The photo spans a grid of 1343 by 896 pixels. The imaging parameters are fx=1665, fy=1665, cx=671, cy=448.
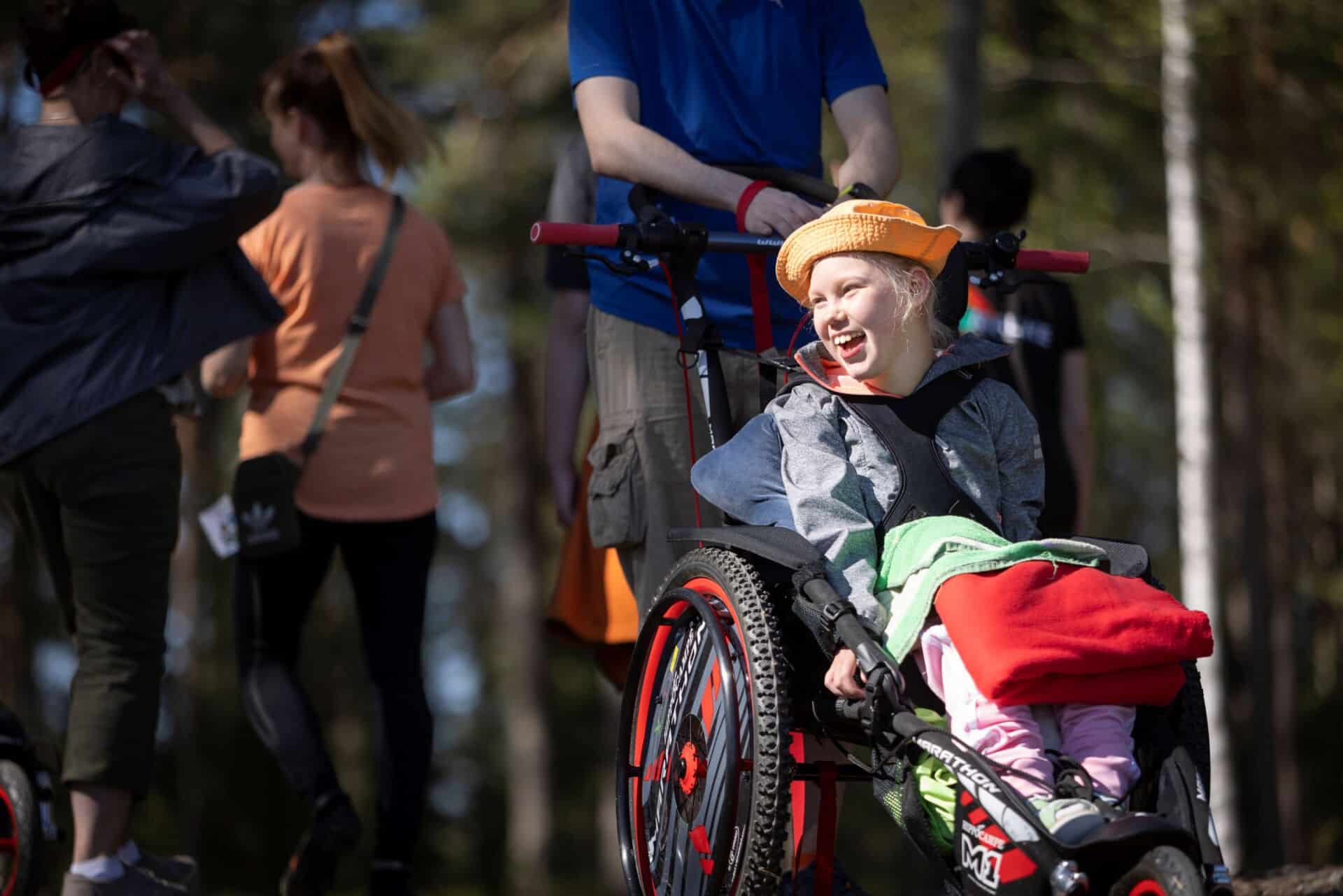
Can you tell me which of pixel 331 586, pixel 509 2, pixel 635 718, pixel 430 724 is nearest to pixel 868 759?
pixel 635 718

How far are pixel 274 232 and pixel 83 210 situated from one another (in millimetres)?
630

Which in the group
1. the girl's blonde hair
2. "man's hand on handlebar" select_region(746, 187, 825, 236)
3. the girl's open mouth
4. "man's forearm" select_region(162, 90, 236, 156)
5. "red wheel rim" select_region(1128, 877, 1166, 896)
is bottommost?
"red wheel rim" select_region(1128, 877, 1166, 896)

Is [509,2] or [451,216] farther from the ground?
[509,2]

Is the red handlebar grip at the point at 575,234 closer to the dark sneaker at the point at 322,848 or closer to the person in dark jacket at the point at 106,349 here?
the person in dark jacket at the point at 106,349

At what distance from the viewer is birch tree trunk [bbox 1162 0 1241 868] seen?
10359mm

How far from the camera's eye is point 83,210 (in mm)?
3822

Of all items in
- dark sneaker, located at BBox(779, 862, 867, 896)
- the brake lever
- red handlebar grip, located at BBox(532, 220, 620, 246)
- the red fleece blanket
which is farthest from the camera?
the brake lever

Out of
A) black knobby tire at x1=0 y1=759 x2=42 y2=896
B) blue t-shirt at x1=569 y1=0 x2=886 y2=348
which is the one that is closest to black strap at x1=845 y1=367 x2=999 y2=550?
blue t-shirt at x1=569 y1=0 x2=886 y2=348

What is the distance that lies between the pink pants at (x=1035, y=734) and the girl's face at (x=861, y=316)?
2.04 ft

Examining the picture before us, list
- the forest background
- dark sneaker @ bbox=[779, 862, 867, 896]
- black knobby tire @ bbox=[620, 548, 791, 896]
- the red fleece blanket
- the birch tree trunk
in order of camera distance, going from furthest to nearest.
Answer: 1. the forest background
2. the birch tree trunk
3. dark sneaker @ bbox=[779, 862, 867, 896]
4. black knobby tire @ bbox=[620, 548, 791, 896]
5. the red fleece blanket

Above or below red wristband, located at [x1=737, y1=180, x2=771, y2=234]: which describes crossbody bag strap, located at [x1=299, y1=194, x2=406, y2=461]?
below

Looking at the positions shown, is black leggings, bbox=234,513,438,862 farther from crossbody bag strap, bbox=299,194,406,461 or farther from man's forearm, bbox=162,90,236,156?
man's forearm, bbox=162,90,236,156

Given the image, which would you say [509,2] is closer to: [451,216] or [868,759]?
[451,216]

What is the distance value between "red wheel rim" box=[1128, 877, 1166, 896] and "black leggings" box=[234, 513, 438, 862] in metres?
2.35
